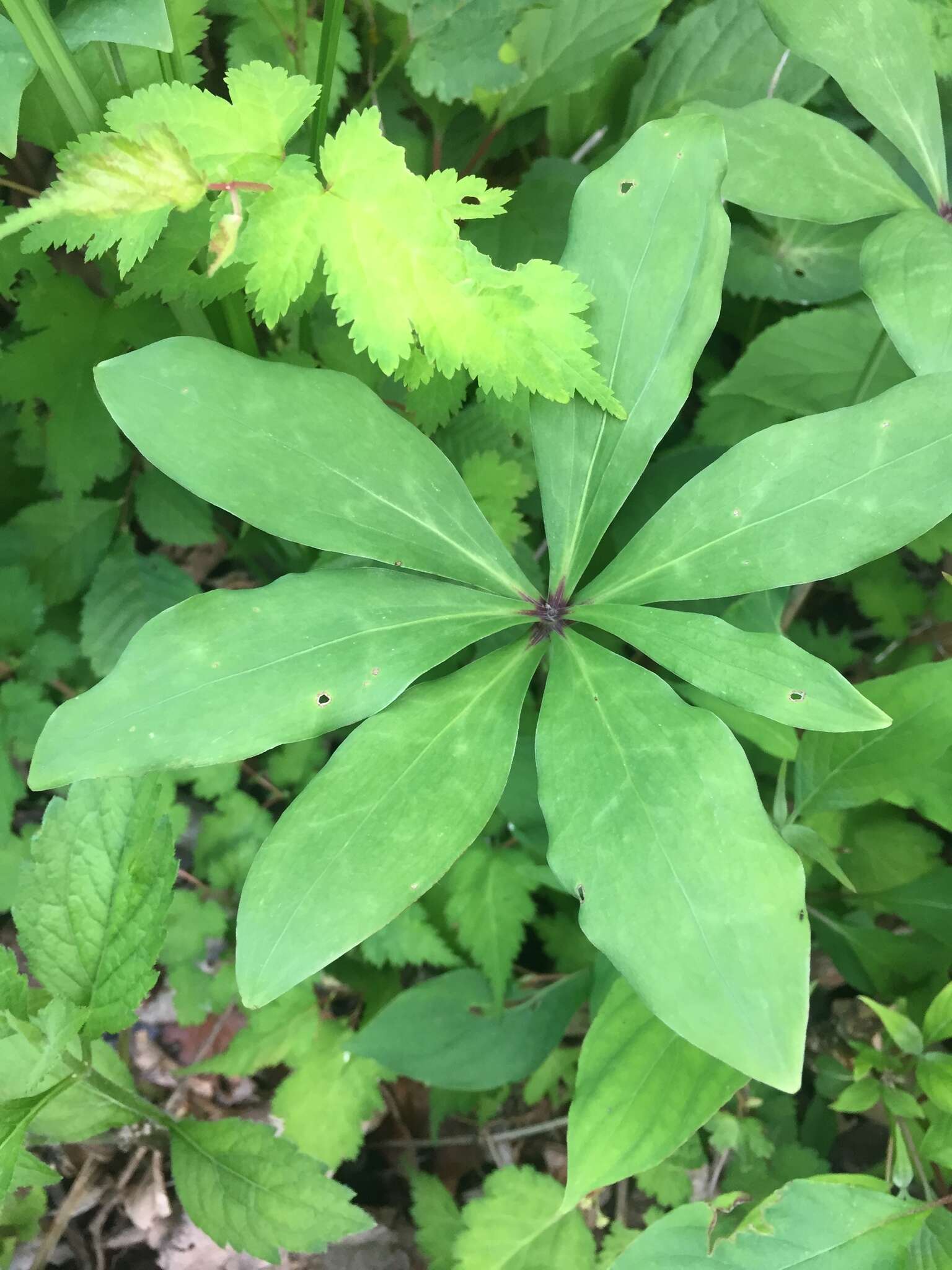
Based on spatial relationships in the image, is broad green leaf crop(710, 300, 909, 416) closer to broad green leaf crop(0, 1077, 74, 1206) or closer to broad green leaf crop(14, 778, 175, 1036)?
broad green leaf crop(14, 778, 175, 1036)

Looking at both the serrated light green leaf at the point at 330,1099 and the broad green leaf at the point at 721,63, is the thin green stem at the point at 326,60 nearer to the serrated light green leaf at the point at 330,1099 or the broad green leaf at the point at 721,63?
the broad green leaf at the point at 721,63

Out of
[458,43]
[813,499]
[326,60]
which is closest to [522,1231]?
[813,499]

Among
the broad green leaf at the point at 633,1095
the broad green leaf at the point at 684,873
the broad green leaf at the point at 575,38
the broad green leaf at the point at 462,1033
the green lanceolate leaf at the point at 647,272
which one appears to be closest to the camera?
the broad green leaf at the point at 684,873

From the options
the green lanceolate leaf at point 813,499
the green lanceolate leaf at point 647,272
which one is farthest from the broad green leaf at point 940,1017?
the green lanceolate leaf at point 647,272

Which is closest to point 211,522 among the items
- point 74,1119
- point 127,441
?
point 127,441

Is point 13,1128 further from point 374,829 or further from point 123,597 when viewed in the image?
point 123,597

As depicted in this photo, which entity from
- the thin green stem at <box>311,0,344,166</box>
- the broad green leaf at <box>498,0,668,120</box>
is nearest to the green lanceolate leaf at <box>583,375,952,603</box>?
the thin green stem at <box>311,0,344,166</box>
